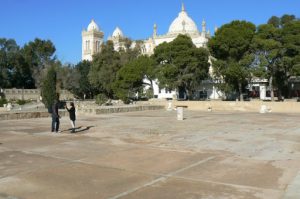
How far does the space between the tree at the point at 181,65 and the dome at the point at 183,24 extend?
102 feet

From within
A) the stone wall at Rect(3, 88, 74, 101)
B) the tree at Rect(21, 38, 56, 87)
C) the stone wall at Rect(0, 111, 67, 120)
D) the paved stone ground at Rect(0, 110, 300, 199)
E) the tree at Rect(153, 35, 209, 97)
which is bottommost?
the paved stone ground at Rect(0, 110, 300, 199)

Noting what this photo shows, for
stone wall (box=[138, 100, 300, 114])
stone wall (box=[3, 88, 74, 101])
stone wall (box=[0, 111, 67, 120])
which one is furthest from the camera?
stone wall (box=[3, 88, 74, 101])

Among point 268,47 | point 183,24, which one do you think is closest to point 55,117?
point 268,47

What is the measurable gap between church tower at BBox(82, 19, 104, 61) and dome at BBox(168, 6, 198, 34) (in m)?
31.1

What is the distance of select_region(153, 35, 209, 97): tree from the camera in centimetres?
4884

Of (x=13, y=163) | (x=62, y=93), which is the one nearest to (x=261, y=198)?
→ (x=13, y=163)

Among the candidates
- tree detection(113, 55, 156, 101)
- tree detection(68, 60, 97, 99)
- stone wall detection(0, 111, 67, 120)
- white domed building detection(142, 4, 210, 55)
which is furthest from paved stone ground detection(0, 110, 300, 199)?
white domed building detection(142, 4, 210, 55)

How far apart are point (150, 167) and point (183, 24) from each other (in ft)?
246

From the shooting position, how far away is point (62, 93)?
82.4 metres

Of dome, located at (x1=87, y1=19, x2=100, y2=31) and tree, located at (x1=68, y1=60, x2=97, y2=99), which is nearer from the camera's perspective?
tree, located at (x1=68, y1=60, x2=97, y2=99)

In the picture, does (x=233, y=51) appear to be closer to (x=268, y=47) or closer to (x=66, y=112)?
(x=268, y=47)

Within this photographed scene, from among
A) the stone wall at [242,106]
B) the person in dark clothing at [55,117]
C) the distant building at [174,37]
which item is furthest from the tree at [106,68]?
the person in dark clothing at [55,117]

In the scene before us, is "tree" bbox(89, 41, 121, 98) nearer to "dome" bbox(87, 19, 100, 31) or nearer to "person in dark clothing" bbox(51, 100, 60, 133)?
"person in dark clothing" bbox(51, 100, 60, 133)

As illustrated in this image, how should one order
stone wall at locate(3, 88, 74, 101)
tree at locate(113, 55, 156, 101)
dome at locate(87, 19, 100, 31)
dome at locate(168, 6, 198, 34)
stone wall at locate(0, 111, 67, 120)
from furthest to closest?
dome at locate(87, 19, 100, 31), dome at locate(168, 6, 198, 34), stone wall at locate(3, 88, 74, 101), tree at locate(113, 55, 156, 101), stone wall at locate(0, 111, 67, 120)
